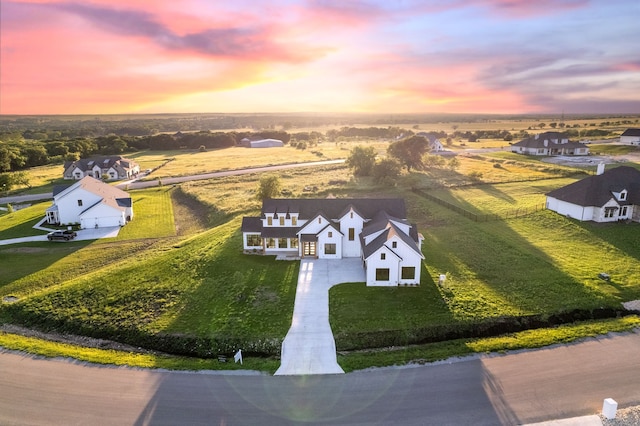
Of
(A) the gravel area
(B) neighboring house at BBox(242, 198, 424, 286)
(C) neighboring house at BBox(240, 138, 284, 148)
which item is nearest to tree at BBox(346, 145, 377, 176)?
(B) neighboring house at BBox(242, 198, 424, 286)

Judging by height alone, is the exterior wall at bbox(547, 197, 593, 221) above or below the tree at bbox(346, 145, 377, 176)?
below

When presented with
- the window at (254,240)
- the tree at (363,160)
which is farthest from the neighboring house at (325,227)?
the tree at (363,160)

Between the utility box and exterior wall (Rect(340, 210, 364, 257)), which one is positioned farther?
exterior wall (Rect(340, 210, 364, 257))

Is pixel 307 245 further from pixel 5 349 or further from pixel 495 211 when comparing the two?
pixel 495 211

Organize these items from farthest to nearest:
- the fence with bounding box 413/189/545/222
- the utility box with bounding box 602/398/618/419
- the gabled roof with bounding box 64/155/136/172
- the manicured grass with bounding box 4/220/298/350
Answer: the gabled roof with bounding box 64/155/136/172, the fence with bounding box 413/189/545/222, the manicured grass with bounding box 4/220/298/350, the utility box with bounding box 602/398/618/419

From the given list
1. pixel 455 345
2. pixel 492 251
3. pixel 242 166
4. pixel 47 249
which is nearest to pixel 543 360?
pixel 455 345

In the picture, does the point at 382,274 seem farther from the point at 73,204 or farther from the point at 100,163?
the point at 100,163

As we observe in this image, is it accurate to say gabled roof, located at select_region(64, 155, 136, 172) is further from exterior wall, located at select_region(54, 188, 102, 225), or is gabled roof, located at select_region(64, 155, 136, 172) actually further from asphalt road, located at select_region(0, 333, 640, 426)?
asphalt road, located at select_region(0, 333, 640, 426)

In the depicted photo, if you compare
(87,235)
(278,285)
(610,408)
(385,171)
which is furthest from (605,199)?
(87,235)
